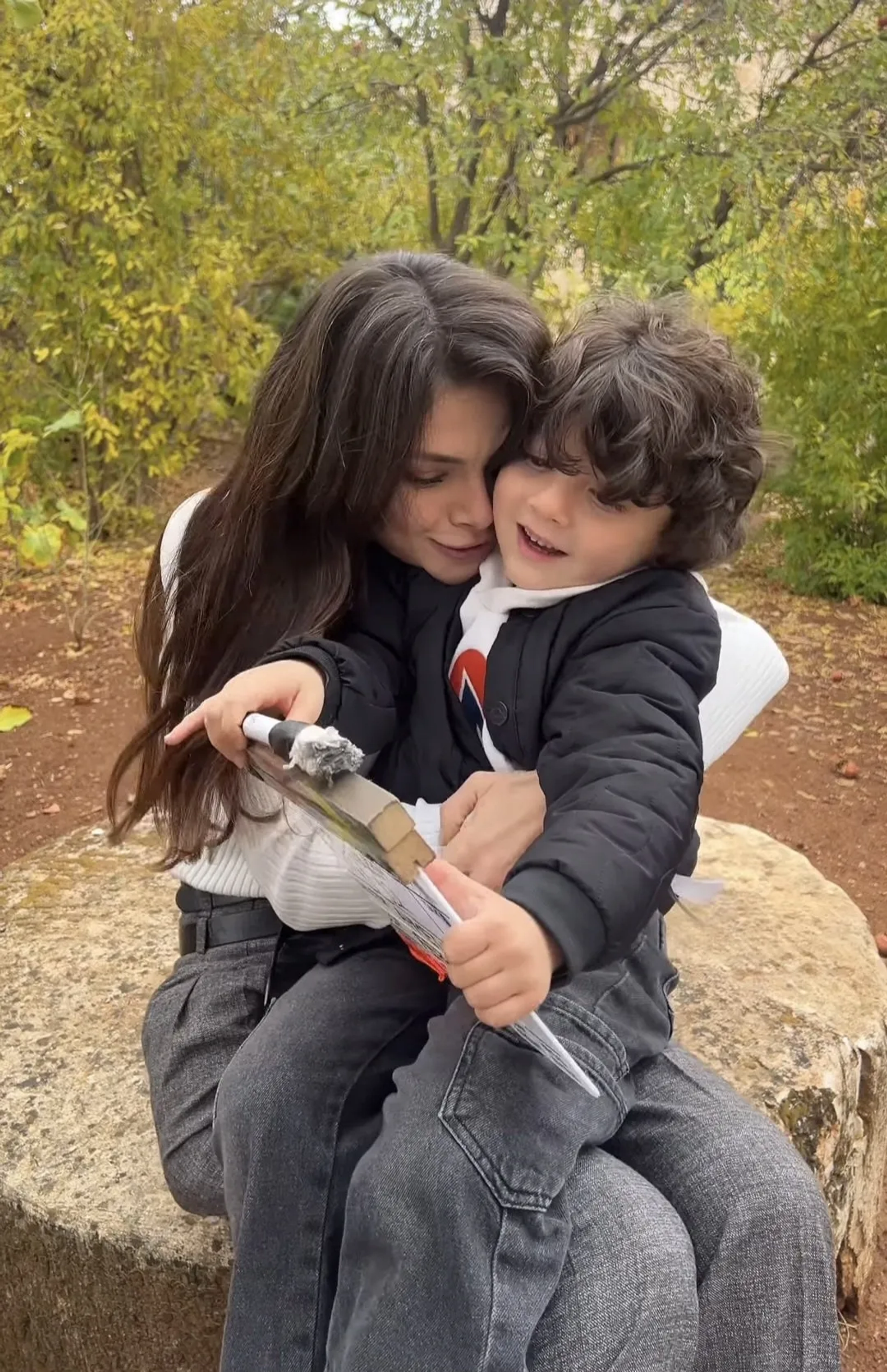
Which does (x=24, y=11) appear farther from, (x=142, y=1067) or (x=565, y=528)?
(x=142, y=1067)

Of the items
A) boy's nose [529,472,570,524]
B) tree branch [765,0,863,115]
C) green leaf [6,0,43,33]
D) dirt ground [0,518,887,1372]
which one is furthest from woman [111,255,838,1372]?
tree branch [765,0,863,115]

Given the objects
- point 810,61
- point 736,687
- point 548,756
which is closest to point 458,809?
point 548,756

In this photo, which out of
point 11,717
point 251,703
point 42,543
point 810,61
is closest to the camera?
point 251,703

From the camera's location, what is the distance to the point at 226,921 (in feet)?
6.32

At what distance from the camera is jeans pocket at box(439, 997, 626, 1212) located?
139cm

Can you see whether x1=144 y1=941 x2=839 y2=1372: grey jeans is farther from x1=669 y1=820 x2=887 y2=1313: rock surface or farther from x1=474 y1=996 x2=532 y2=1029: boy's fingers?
x1=669 y1=820 x2=887 y2=1313: rock surface

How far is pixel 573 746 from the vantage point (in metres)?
1.47

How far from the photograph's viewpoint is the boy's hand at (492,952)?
1184mm

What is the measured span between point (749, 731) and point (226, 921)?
11.3ft

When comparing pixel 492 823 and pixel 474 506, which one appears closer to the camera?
pixel 492 823

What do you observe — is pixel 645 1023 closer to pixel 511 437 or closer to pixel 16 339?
pixel 511 437

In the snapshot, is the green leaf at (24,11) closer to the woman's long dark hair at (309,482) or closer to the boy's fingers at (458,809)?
the woman's long dark hair at (309,482)

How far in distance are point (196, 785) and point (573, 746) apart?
63 cm

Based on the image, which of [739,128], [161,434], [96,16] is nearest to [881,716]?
[739,128]
